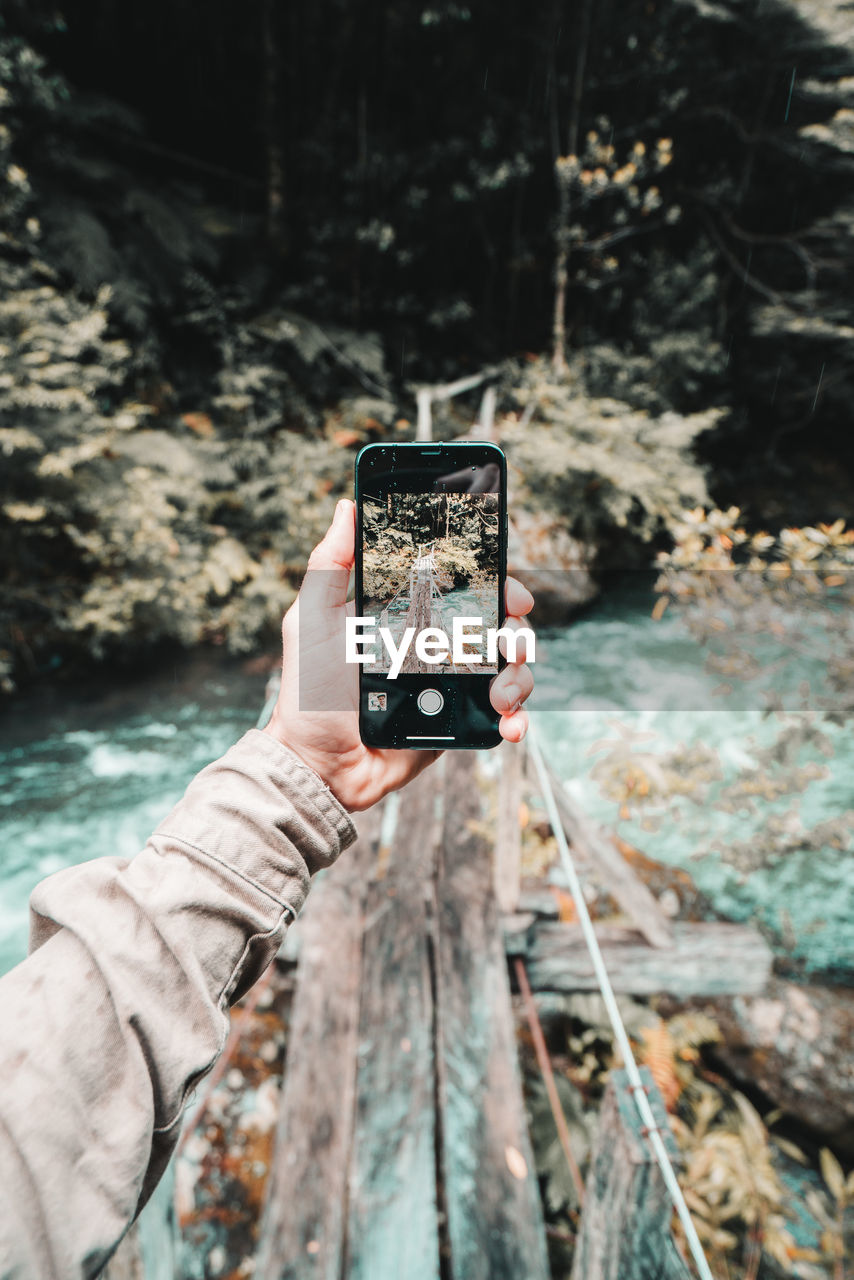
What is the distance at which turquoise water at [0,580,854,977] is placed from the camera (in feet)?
13.5

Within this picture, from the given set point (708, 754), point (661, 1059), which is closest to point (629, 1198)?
point (661, 1059)

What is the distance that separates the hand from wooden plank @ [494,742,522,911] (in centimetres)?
133

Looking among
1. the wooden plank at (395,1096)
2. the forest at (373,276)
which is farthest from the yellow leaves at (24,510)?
the wooden plank at (395,1096)

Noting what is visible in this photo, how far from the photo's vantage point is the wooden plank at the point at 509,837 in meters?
2.54

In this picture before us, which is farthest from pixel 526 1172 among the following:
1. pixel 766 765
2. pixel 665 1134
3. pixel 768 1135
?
pixel 766 765

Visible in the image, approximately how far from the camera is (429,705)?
1.25 m

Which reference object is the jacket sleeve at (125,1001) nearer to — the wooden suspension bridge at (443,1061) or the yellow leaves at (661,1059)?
the wooden suspension bridge at (443,1061)

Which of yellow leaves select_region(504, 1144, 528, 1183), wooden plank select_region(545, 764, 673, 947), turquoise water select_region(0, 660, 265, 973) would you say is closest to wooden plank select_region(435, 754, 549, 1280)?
yellow leaves select_region(504, 1144, 528, 1183)

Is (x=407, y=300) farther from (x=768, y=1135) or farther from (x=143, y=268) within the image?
(x=768, y=1135)

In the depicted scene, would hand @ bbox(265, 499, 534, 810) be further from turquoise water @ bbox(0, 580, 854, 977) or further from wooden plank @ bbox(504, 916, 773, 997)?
turquoise water @ bbox(0, 580, 854, 977)

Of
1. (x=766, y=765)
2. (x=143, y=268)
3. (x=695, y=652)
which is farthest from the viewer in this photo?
(x=695, y=652)

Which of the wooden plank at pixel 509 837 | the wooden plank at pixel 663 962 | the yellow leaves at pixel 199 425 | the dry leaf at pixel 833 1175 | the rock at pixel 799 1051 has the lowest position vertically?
the dry leaf at pixel 833 1175

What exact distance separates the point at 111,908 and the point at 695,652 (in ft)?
26.9

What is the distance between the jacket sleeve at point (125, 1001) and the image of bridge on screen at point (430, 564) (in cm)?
46
